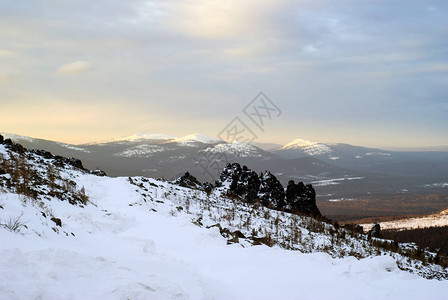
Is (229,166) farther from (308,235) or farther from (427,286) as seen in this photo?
(427,286)

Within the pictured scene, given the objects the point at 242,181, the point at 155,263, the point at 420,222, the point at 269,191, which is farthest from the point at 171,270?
the point at 420,222

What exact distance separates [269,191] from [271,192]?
0.34m

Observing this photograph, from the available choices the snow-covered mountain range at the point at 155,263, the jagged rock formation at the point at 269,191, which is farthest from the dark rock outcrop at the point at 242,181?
the snow-covered mountain range at the point at 155,263

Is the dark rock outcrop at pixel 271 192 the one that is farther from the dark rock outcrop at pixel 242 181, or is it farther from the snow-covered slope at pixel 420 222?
the snow-covered slope at pixel 420 222

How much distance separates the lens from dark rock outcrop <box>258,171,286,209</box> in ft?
119

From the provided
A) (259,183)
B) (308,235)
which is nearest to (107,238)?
(308,235)

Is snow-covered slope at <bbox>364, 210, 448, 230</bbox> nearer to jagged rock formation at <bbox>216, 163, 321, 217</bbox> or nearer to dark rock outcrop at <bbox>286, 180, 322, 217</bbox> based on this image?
dark rock outcrop at <bbox>286, 180, 322, 217</bbox>

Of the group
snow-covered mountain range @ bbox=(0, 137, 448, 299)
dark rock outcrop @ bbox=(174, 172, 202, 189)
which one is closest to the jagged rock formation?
dark rock outcrop @ bbox=(174, 172, 202, 189)

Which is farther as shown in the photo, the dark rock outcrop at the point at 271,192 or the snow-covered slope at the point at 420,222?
the snow-covered slope at the point at 420,222

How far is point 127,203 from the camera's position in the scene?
48.7 ft

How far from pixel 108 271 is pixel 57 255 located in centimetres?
86

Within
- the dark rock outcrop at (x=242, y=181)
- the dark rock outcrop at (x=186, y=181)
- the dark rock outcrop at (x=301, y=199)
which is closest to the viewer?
the dark rock outcrop at (x=186, y=181)

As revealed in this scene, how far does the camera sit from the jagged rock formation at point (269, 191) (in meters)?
35.8

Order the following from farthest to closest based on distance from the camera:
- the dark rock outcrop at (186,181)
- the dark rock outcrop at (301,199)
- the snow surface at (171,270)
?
the dark rock outcrop at (301,199), the dark rock outcrop at (186,181), the snow surface at (171,270)
